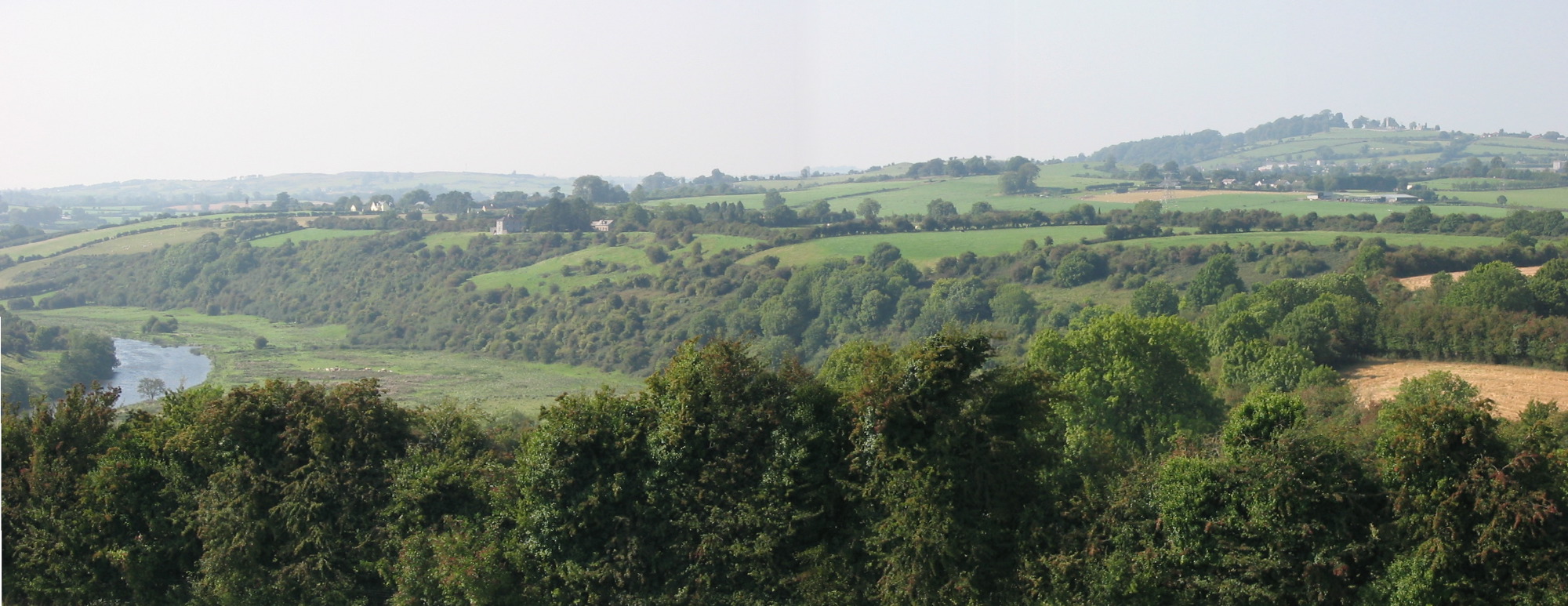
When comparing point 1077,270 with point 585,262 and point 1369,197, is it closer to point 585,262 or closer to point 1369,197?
point 585,262

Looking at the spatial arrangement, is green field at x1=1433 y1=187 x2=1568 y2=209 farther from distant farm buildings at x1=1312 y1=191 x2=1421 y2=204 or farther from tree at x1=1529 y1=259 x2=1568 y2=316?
tree at x1=1529 y1=259 x2=1568 y2=316

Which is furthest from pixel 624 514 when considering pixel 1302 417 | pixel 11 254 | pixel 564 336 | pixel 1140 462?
pixel 11 254

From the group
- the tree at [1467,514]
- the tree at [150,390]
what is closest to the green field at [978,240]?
the tree at [150,390]

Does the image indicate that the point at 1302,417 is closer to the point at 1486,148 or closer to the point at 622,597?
the point at 622,597

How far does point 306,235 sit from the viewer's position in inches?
4070

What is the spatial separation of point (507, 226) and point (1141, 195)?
68.1 meters

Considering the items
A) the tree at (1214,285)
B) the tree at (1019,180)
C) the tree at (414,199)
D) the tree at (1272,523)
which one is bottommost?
the tree at (1214,285)

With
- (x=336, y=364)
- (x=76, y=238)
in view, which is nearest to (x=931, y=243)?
(x=336, y=364)

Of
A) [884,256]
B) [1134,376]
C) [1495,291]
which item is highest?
[1134,376]

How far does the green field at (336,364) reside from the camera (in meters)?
60.4

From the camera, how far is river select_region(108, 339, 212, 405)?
194 feet

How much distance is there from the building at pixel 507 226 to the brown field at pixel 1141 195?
62.0 m

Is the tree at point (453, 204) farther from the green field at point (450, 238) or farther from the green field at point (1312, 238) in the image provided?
the green field at point (1312, 238)

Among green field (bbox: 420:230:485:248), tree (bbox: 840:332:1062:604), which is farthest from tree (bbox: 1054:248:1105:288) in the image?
tree (bbox: 840:332:1062:604)
